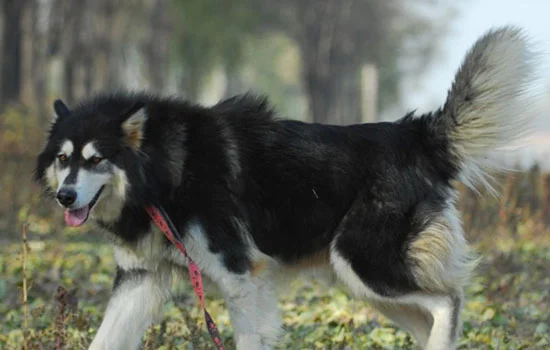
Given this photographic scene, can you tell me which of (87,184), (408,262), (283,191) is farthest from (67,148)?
(408,262)

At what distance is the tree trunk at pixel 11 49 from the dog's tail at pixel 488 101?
71.6ft

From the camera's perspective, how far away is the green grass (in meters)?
6.99

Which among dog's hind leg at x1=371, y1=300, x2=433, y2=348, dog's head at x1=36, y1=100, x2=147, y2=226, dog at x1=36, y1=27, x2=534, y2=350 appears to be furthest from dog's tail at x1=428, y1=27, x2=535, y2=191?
dog's head at x1=36, y1=100, x2=147, y2=226

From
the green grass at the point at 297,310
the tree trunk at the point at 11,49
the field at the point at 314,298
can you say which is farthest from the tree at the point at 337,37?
the green grass at the point at 297,310

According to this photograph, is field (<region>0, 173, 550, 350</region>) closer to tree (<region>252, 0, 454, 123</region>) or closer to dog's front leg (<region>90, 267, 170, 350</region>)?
dog's front leg (<region>90, 267, 170, 350</region>)

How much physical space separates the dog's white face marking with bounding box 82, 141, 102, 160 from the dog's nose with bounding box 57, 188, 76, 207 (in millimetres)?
278

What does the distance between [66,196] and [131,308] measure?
0.94m

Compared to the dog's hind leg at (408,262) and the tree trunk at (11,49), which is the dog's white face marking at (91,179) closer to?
the dog's hind leg at (408,262)

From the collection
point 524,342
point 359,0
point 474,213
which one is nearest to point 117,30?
point 359,0

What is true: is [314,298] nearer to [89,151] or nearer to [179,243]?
[179,243]

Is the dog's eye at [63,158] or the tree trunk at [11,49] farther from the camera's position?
the tree trunk at [11,49]

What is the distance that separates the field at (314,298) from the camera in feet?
23.0

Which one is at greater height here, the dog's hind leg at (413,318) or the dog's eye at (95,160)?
the dog's eye at (95,160)

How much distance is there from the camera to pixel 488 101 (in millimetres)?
6293
